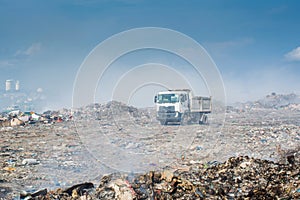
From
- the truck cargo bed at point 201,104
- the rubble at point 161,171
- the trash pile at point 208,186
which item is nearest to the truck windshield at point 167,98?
the truck cargo bed at point 201,104

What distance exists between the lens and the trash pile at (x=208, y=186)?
3.92 m

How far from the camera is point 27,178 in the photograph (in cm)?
562

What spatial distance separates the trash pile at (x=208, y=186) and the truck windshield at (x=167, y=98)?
933 centimetres

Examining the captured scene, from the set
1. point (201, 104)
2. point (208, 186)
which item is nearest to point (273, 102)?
point (201, 104)

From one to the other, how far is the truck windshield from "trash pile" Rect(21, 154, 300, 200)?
9.33 meters

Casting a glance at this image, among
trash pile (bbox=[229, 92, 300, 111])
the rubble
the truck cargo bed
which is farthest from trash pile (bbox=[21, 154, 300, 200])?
trash pile (bbox=[229, 92, 300, 111])

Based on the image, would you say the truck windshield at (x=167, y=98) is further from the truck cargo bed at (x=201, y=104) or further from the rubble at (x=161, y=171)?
the rubble at (x=161, y=171)

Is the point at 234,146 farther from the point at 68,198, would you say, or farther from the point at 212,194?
the point at 68,198

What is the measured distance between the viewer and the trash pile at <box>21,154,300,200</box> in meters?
3.92

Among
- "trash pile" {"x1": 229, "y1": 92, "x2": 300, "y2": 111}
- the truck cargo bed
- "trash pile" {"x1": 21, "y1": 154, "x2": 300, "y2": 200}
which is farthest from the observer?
"trash pile" {"x1": 229, "y1": 92, "x2": 300, "y2": 111}

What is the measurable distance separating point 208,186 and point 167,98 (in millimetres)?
10075

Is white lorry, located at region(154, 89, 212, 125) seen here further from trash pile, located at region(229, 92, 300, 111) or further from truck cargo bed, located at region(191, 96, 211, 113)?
trash pile, located at region(229, 92, 300, 111)

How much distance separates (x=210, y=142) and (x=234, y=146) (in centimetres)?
99

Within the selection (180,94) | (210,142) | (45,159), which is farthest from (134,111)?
(45,159)
